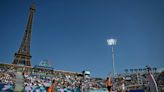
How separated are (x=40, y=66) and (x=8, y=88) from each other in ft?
62.7

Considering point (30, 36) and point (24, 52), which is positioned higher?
point (30, 36)

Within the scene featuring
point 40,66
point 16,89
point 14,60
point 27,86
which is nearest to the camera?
point 16,89

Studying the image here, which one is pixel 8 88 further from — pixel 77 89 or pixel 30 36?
pixel 30 36

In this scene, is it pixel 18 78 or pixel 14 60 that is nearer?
pixel 18 78

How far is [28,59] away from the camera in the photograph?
72188 mm

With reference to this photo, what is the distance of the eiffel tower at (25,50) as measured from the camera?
70.1m

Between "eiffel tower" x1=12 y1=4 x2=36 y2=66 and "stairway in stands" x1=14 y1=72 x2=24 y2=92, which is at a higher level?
"eiffel tower" x1=12 y1=4 x2=36 y2=66

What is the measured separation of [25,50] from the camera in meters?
74.6

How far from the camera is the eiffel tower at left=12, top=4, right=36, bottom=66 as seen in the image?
7012 centimetres

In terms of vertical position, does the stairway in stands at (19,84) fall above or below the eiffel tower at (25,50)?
below

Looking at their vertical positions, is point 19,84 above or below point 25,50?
below

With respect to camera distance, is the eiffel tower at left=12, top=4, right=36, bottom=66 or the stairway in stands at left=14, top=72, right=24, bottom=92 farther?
the eiffel tower at left=12, top=4, right=36, bottom=66

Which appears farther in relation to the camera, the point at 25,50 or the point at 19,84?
the point at 25,50

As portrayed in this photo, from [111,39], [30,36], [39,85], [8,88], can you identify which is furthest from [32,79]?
[30,36]
